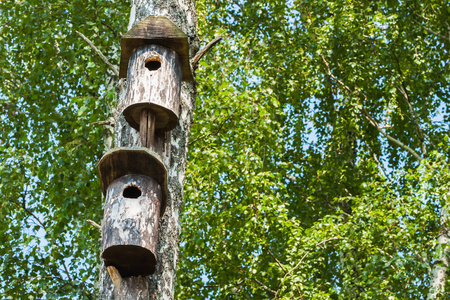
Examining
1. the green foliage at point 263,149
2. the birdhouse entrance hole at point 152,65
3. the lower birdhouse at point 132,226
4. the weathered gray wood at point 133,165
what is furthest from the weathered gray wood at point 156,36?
the green foliage at point 263,149

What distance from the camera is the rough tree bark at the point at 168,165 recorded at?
3.72m

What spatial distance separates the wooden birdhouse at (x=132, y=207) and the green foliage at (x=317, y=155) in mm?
4138

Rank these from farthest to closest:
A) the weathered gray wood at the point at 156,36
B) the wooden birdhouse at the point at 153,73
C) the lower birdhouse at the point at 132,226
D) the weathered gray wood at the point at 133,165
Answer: the weathered gray wood at the point at 156,36
the wooden birdhouse at the point at 153,73
the weathered gray wood at the point at 133,165
the lower birdhouse at the point at 132,226

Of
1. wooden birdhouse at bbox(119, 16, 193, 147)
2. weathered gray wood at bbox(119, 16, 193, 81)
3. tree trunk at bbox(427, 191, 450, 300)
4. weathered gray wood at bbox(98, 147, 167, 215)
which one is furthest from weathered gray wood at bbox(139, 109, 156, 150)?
tree trunk at bbox(427, 191, 450, 300)

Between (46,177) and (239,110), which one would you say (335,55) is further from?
(46,177)

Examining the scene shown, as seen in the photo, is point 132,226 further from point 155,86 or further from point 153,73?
point 153,73

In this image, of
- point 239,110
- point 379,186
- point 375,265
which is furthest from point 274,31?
point 375,265

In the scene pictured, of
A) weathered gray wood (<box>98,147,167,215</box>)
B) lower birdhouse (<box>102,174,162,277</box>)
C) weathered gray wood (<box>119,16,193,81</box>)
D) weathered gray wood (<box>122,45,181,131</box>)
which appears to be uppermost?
weathered gray wood (<box>119,16,193,81</box>)

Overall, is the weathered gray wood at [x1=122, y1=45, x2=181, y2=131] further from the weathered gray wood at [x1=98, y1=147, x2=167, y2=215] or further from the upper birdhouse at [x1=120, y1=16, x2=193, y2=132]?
the weathered gray wood at [x1=98, y1=147, x2=167, y2=215]

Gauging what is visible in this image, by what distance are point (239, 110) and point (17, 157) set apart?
8.94 ft

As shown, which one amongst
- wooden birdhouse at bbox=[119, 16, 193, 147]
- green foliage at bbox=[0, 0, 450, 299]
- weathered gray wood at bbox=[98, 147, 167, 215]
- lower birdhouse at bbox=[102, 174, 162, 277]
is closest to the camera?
lower birdhouse at bbox=[102, 174, 162, 277]

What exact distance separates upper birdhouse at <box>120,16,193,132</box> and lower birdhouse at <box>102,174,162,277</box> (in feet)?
1.14

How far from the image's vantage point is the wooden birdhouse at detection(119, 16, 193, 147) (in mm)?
4125

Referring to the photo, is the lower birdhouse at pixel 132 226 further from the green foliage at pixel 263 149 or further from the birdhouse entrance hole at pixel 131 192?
the green foliage at pixel 263 149
